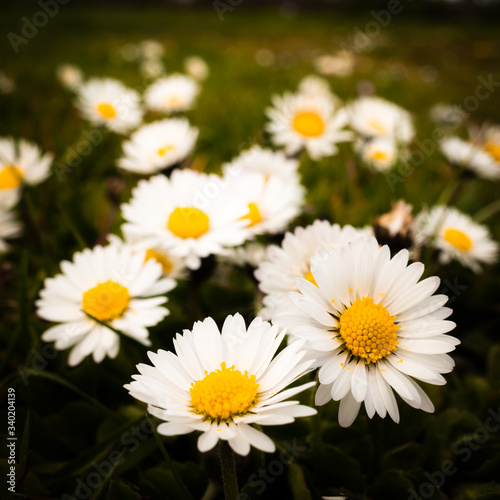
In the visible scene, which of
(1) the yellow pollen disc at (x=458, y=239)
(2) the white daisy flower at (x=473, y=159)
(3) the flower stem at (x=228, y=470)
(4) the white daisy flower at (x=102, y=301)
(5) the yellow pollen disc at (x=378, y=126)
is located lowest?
(3) the flower stem at (x=228, y=470)

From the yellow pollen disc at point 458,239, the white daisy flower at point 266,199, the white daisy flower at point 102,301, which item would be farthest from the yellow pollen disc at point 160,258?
the yellow pollen disc at point 458,239

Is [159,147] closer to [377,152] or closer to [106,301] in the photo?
[106,301]

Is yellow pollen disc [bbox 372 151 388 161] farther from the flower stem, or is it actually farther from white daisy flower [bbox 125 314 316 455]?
the flower stem

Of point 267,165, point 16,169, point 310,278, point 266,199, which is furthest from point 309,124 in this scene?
point 16,169

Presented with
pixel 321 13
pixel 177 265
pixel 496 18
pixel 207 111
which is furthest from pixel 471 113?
pixel 496 18

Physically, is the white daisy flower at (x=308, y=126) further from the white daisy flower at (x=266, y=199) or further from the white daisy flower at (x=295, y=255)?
the white daisy flower at (x=295, y=255)

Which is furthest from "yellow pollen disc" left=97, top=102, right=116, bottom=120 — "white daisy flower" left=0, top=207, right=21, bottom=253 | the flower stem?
the flower stem
